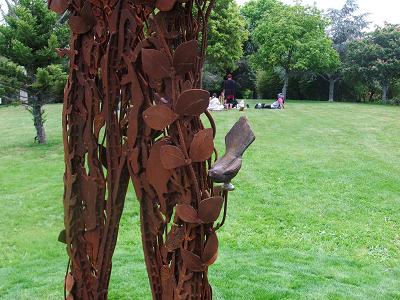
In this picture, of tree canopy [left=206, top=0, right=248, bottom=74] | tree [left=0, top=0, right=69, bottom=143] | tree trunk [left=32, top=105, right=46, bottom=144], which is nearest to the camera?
tree [left=0, top=0, right=69, bottom=143]

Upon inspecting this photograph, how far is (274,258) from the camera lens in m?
4.97

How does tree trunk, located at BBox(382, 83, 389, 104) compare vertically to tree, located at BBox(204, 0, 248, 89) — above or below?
below

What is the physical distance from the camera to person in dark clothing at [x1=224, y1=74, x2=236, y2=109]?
16177 mm

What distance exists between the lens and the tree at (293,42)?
2523cm

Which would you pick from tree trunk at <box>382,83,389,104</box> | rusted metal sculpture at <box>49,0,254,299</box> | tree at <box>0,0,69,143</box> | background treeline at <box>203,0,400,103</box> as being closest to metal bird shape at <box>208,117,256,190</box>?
rusted metal sculpture at <box>49,0,254,299</box>

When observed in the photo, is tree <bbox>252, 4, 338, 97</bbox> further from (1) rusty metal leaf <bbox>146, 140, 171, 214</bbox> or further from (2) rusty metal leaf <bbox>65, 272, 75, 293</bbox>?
(1) rusty metal leaf <bbox>146, 140, 171, 214</bbox>

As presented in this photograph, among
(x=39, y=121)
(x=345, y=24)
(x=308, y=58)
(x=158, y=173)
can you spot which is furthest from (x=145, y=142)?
(x=345, y=24)

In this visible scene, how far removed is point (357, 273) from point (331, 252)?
2.56ft

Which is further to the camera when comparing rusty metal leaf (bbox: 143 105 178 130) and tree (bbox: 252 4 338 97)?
tree (bbox: 252 4 338 97)

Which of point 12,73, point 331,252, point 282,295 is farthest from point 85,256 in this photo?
point 12,73

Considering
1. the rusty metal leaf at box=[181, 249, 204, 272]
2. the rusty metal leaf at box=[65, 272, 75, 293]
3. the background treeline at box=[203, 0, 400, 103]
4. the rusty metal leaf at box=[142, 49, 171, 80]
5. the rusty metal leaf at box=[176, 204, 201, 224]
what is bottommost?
the rusty metal leaf at box=[65, 272, 75, 293]

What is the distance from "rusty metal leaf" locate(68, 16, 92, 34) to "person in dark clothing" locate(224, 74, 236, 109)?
13891 mm

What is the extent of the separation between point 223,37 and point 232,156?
20027mm

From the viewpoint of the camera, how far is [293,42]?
82.8ft
